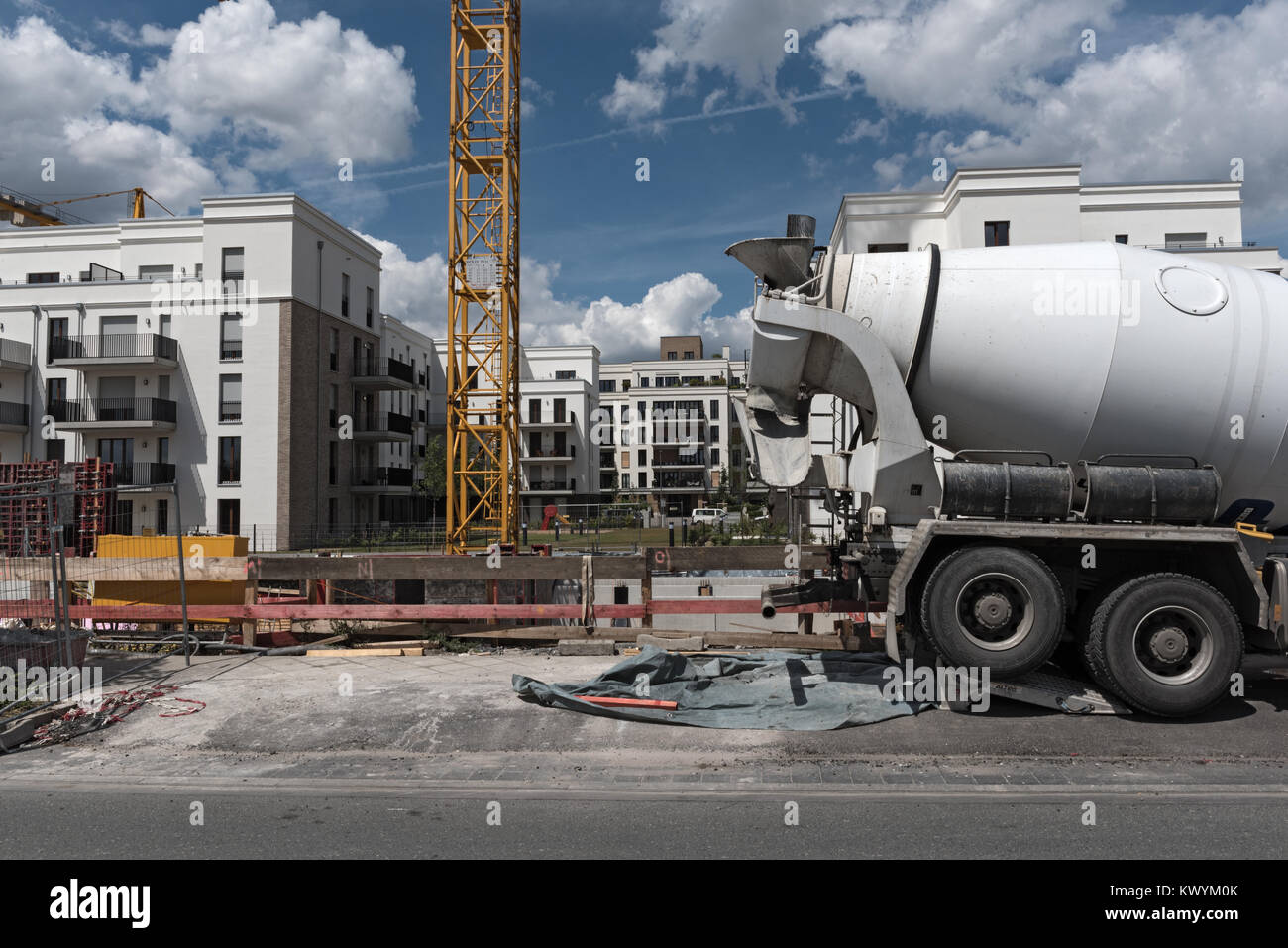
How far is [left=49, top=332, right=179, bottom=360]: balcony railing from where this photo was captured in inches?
1457

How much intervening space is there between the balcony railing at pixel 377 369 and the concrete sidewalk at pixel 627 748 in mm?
36242

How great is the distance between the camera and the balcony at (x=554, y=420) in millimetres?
67188

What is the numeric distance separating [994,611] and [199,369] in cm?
3882

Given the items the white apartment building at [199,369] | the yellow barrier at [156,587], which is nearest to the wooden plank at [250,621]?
the yellow barrier at [156,587]

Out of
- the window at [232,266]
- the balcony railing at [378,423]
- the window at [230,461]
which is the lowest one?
the window at [230,461]

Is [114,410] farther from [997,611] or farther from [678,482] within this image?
[678,482]

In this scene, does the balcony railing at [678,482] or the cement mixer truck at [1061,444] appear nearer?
the cement mixer truck at [1061,444]

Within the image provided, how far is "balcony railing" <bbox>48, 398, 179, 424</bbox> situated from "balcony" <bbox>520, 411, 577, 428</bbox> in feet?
105

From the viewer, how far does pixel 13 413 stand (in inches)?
1511

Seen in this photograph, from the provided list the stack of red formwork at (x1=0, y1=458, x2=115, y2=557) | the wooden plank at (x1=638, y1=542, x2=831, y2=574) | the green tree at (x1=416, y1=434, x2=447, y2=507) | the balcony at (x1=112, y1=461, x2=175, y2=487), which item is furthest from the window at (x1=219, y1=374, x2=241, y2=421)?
the wooden plank at (x1=638, y1=542, x2=831, y2=574)

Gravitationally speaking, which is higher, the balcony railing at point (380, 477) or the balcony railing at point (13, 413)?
the balcony railing at point (13, 413)

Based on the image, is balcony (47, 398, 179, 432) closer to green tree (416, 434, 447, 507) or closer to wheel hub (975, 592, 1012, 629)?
green tree (416, 434, 447, 507)

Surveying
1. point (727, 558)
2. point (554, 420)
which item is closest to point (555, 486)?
point (554, 420)

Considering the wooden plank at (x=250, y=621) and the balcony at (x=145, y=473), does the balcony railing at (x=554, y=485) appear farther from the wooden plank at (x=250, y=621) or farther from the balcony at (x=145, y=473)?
the wooden plank at (x=250, y=621)
